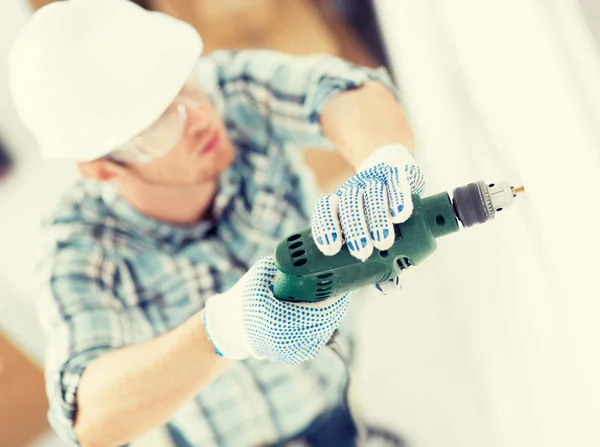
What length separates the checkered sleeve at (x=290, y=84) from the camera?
100 cm

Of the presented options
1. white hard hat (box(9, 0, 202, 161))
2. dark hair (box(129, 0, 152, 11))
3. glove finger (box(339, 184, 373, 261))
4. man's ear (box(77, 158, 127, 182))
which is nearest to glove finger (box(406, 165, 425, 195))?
glove finger (box(339, 184, 373, 261))

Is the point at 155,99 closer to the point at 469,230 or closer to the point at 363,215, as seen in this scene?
the point at 363,215

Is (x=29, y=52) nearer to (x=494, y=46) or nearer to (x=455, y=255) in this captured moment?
(x=494, y=46)

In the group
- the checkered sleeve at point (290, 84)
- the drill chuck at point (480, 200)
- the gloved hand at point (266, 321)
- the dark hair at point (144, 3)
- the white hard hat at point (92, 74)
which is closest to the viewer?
the drill chuck at point (480, 200)

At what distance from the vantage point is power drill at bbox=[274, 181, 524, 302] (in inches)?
23.4

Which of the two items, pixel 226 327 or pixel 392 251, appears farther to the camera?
pixel 226 327

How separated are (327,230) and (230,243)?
2.02ft

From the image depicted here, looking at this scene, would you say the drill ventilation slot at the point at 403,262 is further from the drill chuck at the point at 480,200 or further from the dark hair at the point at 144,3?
the dark hair at the point at 144,3

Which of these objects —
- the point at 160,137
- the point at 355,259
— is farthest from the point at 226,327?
the point at 160,137

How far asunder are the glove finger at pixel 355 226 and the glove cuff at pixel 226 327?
8.6 inches

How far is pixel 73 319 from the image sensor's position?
957 mm

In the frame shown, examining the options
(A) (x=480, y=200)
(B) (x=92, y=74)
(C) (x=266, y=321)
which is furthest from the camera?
(B) (x=92, y=74)

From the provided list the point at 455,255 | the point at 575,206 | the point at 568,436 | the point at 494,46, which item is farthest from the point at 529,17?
the point at 568,436

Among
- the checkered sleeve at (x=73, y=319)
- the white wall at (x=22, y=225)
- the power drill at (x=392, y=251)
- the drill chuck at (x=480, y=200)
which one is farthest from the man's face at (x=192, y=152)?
the drill chuck at (x=480, y=200)
